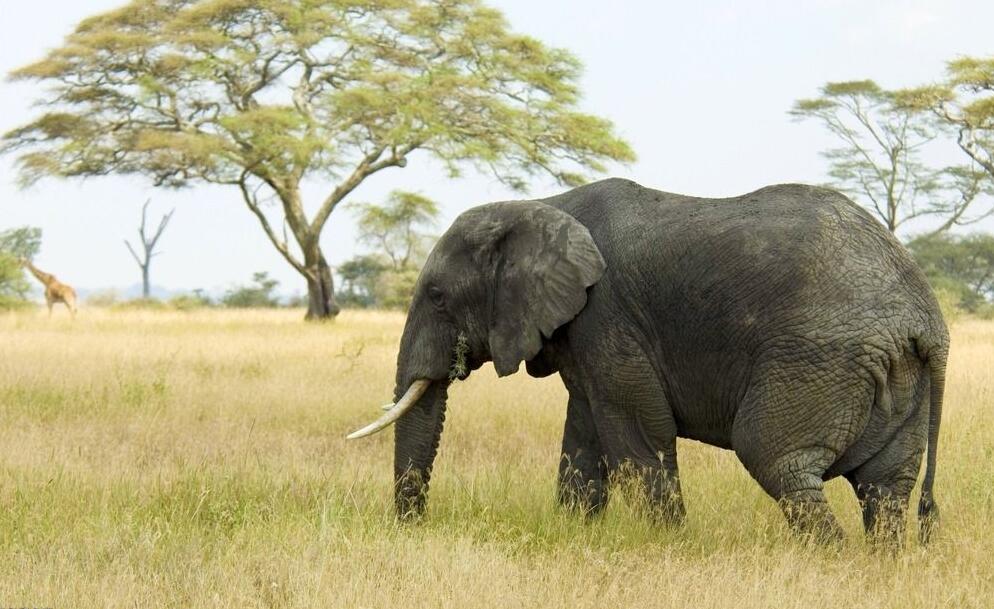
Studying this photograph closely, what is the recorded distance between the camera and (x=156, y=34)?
26.2 metres

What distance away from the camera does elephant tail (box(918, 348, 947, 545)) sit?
4930mm

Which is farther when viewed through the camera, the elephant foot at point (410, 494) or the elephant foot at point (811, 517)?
the elephant foot at point (410, 494)

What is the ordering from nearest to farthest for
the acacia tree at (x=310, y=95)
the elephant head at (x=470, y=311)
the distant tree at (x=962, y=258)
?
1. the elephant head at (x=470, y=311)
2. the acacia tree at (x=310, y=95)
3. the distant tree at (x=962, y=258)

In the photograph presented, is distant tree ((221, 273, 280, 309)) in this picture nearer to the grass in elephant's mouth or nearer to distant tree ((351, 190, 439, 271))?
distant tree ((351, 190, 439, 271))

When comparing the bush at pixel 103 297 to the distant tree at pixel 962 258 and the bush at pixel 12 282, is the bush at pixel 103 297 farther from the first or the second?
the distant tree at pixel 962 258

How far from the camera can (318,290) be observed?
26172 millimetres

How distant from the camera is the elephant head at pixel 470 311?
17.4 feet

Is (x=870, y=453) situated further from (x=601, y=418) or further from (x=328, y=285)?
(x=328, y=285)

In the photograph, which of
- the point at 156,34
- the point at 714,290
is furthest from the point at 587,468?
the point at 156,34

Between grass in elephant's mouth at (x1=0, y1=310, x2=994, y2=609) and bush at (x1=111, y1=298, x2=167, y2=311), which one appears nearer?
grass in elephant's mouth at (x1=0, y1=310, x2=994, y2=609)

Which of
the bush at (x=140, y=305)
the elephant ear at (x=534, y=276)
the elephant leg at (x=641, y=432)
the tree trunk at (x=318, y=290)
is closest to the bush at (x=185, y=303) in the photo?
the bush at (x=140, y=305)

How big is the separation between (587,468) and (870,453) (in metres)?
1.37

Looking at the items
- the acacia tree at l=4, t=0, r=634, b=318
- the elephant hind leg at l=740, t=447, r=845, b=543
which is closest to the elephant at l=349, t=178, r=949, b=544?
the elephant hind leg at l=740, t=447, r=845, b=543

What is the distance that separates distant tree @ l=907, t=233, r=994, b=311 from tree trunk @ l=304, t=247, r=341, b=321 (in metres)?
21.5
